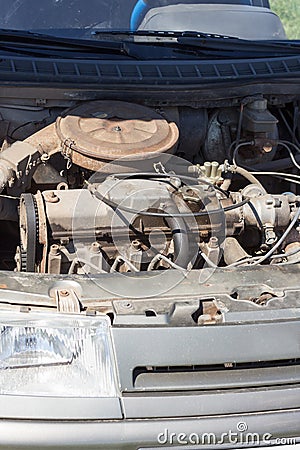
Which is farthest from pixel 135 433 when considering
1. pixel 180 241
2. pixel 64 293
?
pixel 180 241

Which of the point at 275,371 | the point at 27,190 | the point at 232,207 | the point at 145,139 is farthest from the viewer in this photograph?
the point at 27,190

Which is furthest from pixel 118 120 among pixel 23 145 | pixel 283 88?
pixel 283 88

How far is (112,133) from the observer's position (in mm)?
2389

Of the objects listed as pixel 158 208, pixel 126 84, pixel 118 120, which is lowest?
pixel 158 208

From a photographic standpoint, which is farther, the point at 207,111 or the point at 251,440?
the point at 207,111

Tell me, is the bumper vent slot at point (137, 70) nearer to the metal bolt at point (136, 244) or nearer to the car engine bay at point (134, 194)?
the car engine bay at point (134, 194)

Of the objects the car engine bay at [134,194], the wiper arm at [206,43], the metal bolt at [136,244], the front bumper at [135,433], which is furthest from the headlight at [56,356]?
the wiper arm at [206,43]

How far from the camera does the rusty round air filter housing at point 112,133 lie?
2.31m

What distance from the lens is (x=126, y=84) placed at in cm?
254

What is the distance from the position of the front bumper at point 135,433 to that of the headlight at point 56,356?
0.08 meters

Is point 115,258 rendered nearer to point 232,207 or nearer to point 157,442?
point 232,207

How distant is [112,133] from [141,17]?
99cm

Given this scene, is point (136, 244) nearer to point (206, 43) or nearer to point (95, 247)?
point (95, 247)

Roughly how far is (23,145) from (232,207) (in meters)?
0.81
